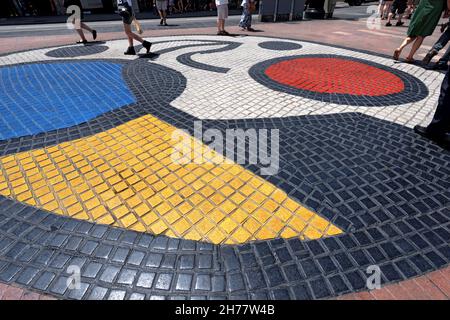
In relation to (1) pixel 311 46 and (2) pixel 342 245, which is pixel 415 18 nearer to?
(1) pixel 311 46

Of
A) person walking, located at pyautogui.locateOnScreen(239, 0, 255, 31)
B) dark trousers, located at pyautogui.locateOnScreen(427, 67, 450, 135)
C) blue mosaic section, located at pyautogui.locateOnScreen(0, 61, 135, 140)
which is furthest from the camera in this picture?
person walking, located at pyautogui.locateOnScreen(239, 0, 255, 31)

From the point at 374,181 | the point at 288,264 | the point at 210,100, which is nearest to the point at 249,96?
the point at 210,100

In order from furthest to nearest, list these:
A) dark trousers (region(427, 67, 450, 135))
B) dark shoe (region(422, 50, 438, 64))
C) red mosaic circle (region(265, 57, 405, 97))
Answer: dark shoe (region(422, 50, 438, 64)) < red mosaic circle (region(265, 57, 405, 97)) < dark trousers (region(427, 67, 450, 135))

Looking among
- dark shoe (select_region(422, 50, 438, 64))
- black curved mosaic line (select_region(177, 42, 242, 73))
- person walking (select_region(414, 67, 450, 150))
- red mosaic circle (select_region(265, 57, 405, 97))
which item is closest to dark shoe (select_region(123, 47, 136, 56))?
black curved mosaic line (select_region(177, 42, 242, 73))

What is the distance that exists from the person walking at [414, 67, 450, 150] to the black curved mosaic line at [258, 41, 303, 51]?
548 cm

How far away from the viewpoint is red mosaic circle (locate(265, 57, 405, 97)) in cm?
482

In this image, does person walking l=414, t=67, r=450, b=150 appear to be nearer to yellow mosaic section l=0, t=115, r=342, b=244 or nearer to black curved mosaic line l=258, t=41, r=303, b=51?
yellow mosaic section l=0, t=115, r=342, b=244

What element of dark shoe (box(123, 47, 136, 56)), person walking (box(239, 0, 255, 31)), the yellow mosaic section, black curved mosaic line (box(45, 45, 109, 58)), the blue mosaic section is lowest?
the yellow mosaic section

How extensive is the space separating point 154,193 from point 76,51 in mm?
7457

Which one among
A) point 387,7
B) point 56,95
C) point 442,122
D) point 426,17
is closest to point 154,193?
point 56,95

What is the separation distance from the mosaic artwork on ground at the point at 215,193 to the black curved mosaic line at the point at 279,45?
3609 mm

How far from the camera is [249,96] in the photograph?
4570 mm

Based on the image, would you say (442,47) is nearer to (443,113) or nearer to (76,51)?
(443,113)
